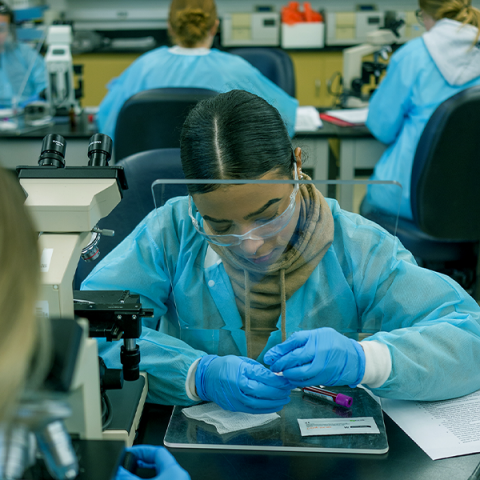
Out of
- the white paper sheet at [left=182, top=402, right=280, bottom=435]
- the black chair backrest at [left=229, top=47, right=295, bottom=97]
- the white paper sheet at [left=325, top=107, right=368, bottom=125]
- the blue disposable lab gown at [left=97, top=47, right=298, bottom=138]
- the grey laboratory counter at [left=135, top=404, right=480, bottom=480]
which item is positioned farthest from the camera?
the black chair backrest at [left=229, top=47, right=295, bottom=97]

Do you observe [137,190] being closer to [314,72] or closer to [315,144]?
[315,144]

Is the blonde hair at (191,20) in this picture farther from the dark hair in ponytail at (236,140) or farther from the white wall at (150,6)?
the white wall at (150,6)

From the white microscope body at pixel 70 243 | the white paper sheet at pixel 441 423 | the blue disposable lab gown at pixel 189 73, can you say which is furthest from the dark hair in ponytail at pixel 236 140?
the blue disposable lab gown at pixel 189 73

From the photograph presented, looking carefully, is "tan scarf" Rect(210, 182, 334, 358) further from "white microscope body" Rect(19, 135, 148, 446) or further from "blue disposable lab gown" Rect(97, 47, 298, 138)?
"blue disposable lab gown" Rect(97, 47, 298, 138)

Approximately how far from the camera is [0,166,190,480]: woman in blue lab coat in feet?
1.47

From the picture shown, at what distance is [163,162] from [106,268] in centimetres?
39

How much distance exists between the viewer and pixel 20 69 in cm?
365

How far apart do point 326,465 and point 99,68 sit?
432 cm

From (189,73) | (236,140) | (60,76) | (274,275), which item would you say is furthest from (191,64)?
(274,275)

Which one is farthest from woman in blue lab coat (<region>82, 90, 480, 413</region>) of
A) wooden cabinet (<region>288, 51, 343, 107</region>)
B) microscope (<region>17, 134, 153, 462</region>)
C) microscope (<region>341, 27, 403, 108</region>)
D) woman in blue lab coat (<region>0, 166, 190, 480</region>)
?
wooden cabinet (<region>288, 51, 343, 107</region>)

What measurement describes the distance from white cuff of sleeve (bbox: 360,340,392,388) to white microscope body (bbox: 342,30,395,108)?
93.6 inches

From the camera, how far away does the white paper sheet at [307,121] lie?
104 inches

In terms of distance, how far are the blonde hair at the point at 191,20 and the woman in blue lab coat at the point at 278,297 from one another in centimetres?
166

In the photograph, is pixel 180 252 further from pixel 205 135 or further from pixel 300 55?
pixel 300 55
